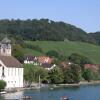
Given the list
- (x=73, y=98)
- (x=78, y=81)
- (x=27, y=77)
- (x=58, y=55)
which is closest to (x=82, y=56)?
(x=58, y=55)

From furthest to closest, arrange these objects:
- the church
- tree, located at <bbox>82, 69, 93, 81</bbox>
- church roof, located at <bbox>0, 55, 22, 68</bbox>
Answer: tree, located at <bbox>82, 69, 93, 81</bbox>, church roof, located at <bbox>0, 55, 22, 68</bbox>, the church

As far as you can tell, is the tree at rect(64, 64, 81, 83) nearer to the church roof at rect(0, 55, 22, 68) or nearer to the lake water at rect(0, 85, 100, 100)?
the church roof at rect(0, 55, 22, 68)

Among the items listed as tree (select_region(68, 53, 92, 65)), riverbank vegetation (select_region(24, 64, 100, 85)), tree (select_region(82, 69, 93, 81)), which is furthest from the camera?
tree (select_region(68, 53, 92, 65))

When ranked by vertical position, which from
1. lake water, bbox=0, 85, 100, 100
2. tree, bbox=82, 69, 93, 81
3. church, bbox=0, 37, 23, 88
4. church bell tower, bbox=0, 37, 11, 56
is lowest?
lake water, bbox=0, 85, 100, 100

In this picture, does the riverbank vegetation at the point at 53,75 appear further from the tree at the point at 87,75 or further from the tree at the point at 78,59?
the tree at the point at 78,59

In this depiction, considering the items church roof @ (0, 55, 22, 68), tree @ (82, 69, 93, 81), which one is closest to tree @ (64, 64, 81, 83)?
tree @ (82, 69, 93, 81)

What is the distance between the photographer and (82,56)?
18875cm

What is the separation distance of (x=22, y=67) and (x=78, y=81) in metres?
33.1

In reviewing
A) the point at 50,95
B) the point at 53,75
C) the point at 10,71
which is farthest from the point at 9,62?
the point at 53,75

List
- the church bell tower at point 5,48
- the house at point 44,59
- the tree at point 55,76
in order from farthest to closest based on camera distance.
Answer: the house at point 44,59
the tree at point 55,76
the church bell tower at point 5,48

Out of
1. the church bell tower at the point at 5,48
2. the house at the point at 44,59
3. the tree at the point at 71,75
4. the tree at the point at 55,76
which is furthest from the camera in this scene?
the house at the point at 44,59

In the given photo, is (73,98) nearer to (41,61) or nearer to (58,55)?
(41,61)

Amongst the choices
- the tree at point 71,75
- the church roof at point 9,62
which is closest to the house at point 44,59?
the tree at point 71,75

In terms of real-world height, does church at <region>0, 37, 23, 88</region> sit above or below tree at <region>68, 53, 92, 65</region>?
below
